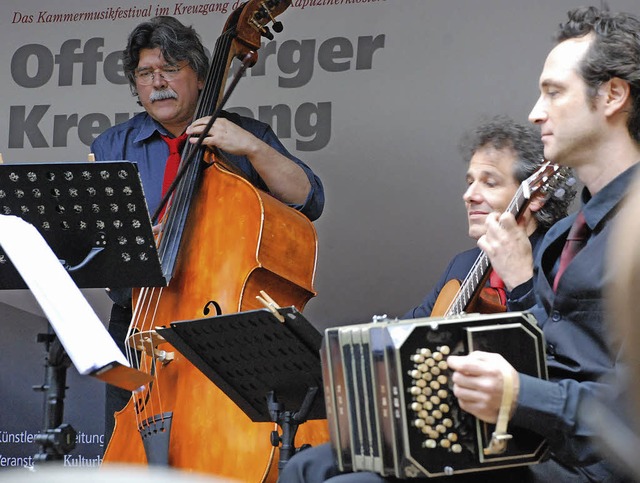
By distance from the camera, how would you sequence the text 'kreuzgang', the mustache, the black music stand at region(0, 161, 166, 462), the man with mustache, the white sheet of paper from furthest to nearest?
the text 'kreuzgang' < the mustache < the man with mustache < the black music stand at region(0, 161, 166, 462) < the white sheet of paper

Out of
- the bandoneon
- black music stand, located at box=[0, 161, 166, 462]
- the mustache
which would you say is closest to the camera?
the bandoneon

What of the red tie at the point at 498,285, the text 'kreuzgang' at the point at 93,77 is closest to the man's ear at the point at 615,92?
the red tie at the point at 498,285

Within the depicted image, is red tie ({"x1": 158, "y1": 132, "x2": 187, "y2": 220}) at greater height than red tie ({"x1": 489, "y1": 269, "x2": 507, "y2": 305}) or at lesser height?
greater

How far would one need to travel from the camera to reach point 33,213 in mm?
2773

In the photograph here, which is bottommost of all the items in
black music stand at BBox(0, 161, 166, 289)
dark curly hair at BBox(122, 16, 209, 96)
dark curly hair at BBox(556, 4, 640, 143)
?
black music stand at BBox(0, 161, 166, 289)

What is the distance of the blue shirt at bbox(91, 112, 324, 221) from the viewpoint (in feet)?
12.0

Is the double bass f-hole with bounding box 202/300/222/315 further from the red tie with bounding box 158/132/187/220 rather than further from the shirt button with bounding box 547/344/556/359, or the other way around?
the shirt button with bounding box 547/344/556/359

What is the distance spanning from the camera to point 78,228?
2.79 metres

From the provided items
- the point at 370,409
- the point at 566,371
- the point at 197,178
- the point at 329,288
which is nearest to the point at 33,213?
the point at 197,178

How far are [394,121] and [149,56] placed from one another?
4.19 ft

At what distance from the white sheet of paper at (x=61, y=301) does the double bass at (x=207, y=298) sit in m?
0.72

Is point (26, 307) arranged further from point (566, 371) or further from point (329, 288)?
point (566, 371)

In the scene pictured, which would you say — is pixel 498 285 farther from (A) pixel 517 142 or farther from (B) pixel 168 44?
(B) pixel 168 44

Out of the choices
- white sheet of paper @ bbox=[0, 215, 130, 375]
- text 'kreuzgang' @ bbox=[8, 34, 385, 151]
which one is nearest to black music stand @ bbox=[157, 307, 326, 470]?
white sheet of paper @ bbox=[0, 215, 130, 375]
